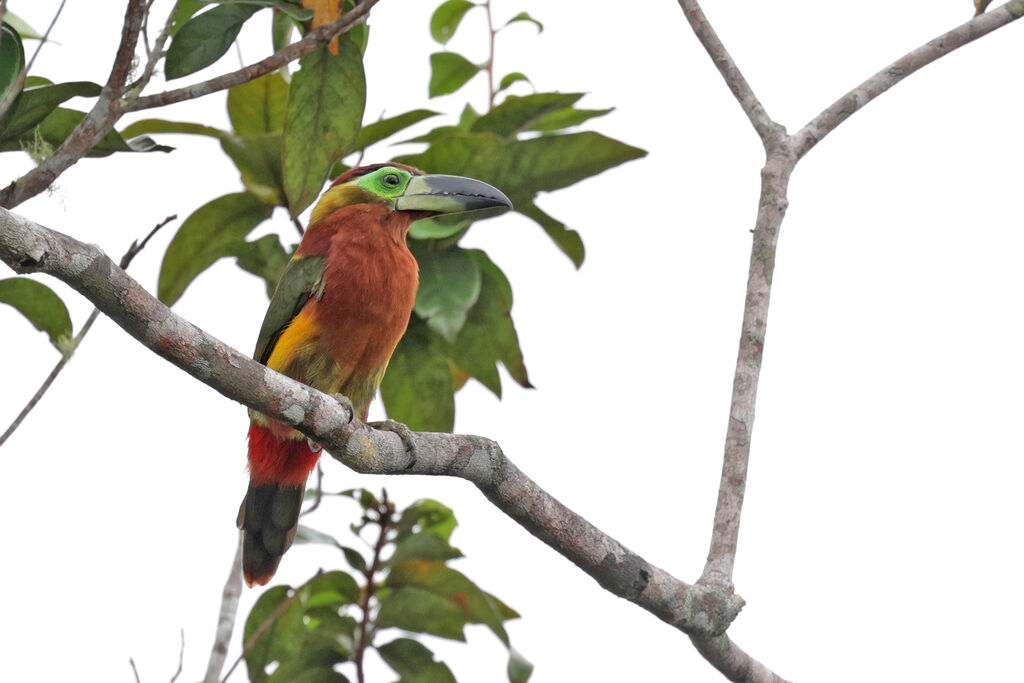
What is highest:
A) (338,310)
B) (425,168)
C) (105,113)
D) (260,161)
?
(425,168)

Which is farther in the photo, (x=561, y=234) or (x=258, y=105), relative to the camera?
(x=258, y=105)

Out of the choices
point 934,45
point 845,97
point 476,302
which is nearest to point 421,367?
point 476,302

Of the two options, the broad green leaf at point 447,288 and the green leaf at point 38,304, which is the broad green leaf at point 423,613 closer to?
the broad green leaf at point 447,288

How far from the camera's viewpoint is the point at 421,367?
320 cm

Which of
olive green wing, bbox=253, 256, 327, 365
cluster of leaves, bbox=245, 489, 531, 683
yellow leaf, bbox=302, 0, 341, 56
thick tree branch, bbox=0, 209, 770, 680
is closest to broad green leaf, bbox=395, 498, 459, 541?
cluster of leaves, bbox=245, 489, 531, 683

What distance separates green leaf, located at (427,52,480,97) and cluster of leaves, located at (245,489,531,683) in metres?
1.29

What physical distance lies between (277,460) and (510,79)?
1.32 m

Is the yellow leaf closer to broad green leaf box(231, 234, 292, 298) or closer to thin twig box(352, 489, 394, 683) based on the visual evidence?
broad green leaf box(231, 234, 292, 298)

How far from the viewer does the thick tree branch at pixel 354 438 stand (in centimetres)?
161

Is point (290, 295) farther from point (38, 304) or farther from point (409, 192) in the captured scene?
point (38, 304)

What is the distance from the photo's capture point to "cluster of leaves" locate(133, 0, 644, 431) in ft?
9.13

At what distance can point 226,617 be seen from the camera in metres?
2.91

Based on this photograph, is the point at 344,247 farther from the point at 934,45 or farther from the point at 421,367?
the point at 934,45

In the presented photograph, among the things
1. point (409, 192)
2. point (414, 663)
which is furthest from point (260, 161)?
point (414, 663)
